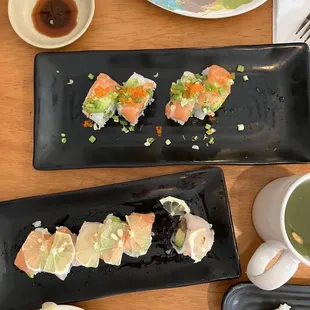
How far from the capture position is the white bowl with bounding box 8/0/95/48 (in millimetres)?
1400

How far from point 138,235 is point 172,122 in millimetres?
351

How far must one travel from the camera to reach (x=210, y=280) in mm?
1333

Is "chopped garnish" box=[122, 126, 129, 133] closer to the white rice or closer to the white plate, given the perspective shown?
the white rice

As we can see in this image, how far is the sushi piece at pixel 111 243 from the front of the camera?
1304 millimetres

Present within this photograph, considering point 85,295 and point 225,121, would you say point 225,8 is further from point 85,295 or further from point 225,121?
point 85,295

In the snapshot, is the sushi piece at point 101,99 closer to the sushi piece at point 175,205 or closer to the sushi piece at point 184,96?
the sushi piece at point 184,96

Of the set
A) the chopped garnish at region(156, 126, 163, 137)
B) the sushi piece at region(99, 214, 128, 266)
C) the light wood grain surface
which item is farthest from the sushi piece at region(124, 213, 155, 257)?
the chopped garnish at region(156, 126, 163, 137)

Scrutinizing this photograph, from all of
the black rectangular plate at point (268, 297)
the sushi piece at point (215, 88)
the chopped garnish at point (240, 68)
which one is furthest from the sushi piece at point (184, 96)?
the black rectangular plate at point (268, 297)

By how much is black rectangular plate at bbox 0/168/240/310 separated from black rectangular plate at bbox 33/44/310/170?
0.08m

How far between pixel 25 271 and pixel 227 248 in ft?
1.89

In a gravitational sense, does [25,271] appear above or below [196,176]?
below

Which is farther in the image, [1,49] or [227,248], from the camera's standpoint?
[1,49]

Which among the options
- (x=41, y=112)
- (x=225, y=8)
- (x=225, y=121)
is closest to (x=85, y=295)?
(x=41, y=112)

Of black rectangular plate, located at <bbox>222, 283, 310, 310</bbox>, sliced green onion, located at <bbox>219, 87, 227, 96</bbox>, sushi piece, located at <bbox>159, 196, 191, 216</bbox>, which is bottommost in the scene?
black rectangular plate, located at <bbox>222, 283, 310, 310</bbox>
